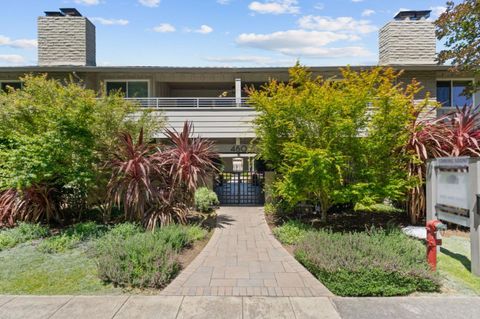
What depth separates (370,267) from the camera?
4.52m

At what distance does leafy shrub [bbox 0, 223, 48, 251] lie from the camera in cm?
649

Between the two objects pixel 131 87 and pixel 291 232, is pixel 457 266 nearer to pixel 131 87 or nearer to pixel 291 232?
pixel 291 232

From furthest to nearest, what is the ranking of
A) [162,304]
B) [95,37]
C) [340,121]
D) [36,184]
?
[95,37] < [36,184] < [340,121] < [162,304]

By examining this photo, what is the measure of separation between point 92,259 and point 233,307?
3163 millimetres

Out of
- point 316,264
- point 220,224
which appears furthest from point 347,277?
point 220,224

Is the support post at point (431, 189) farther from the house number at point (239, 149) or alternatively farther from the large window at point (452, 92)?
the large window at point (452, 92)

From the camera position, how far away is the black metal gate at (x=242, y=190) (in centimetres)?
1202

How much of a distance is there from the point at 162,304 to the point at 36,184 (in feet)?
18.5

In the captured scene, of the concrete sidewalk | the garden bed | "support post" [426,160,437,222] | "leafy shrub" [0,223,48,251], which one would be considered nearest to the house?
"leafy shrub" [0,223,48,251]

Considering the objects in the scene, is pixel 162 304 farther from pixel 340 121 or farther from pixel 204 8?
pixel 204 8

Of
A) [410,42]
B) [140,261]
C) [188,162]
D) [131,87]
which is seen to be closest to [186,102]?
[131,87]

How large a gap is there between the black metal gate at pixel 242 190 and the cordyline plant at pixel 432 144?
5.33 m

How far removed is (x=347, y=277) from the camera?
4.46m

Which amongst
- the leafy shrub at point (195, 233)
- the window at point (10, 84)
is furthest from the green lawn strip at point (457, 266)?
the window at point (10, 84)
